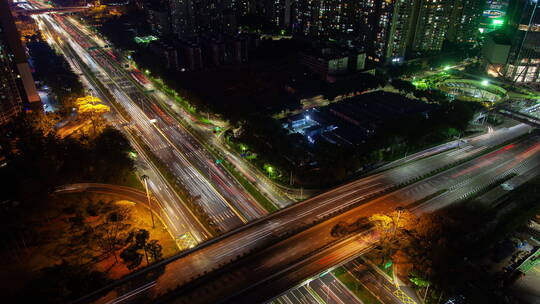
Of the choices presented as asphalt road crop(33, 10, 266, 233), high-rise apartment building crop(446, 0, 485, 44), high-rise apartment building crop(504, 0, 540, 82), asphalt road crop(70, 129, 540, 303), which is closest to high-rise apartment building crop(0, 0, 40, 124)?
asphalt road crop(33, 10, 266, 233)

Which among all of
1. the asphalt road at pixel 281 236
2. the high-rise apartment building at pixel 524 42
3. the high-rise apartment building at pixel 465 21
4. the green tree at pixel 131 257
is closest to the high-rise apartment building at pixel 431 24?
the high-rise apartment building at pixel 465 21

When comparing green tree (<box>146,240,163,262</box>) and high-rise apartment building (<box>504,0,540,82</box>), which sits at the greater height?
high-rise apartment building (<box>504,0,540,82</box>)

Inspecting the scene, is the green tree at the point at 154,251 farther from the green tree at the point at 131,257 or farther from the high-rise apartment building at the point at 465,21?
the high-rise apartment building at the point at 465,21

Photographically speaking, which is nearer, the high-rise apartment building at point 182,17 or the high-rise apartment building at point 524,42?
the high-rise apartment building at point 524,42

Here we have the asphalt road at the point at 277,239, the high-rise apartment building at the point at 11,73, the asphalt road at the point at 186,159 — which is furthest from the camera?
the high-rise apartment building at the point at 11,73

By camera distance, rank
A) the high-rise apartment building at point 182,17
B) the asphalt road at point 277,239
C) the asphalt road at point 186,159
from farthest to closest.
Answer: the high-rise apartment building at point 182,17, the asphalt road at point 186,159, the asphalt road at point 277,239

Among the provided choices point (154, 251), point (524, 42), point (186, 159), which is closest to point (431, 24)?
point (524, 42)

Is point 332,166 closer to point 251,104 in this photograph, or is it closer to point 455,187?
point 455,187

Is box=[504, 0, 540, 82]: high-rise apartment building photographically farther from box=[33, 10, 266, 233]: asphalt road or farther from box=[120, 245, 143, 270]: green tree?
box=[120, 245, 143, 270]: green tree
